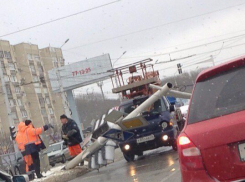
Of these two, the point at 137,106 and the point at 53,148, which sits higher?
the point at 137,106

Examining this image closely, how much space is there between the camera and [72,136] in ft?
45.5

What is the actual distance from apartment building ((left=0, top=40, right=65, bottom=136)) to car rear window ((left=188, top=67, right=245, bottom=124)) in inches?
2677

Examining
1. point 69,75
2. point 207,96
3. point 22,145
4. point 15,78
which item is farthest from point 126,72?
point 15,78

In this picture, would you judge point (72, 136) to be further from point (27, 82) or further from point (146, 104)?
point (27, 82)

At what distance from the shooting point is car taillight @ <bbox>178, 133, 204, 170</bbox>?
4.05m

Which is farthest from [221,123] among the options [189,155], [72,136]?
[72,136]

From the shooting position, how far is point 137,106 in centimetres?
1488

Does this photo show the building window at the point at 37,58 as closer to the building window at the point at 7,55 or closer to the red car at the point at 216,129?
the building window at the point at 7,55

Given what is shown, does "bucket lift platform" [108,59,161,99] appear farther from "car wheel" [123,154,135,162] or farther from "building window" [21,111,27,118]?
"building window" [21,111,27,118]

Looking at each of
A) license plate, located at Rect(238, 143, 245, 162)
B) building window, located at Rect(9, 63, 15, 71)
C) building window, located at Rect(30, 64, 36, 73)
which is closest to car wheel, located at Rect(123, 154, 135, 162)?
license plate, located at Rect(238, 143, 245, 162)

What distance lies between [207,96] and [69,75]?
44.6 meters

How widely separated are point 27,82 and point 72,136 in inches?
2638

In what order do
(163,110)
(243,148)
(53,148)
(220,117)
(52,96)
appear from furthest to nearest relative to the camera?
(52,96)
(53,148)
(163,110)
(220,117)
(243,148)

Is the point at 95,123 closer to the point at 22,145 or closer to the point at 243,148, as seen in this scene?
the point at 22,145
